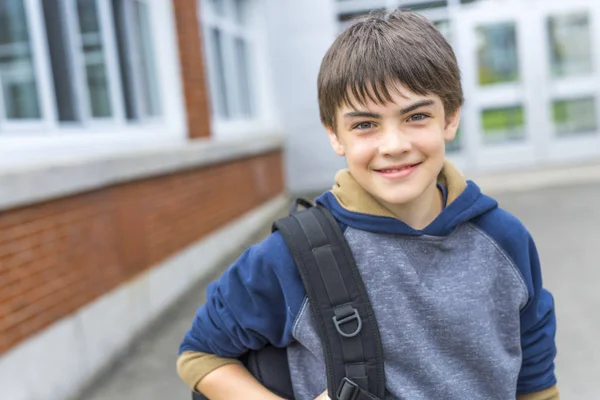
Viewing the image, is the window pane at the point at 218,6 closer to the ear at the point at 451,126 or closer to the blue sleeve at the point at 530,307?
the ear at the point at 451,126

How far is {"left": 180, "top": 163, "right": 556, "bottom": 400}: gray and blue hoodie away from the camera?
1.32 metres

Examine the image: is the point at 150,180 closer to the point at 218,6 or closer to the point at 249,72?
the point at 218,6

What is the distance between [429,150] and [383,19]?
0.31 metres

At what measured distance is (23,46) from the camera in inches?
163

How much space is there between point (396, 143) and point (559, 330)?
3.30 metres

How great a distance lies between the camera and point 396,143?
52.8 inches

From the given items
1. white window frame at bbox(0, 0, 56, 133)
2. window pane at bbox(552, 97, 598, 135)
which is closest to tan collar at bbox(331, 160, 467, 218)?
A: white window frame at bbox(0, 0, 56, 133)

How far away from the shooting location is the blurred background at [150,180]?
370 centimetres

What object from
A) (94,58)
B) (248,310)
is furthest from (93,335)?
(248,310)

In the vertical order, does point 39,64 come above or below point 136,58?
below

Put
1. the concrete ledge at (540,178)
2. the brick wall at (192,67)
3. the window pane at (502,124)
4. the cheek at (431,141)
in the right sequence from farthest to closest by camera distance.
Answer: the window pane at (502,124) < the concrete ledge at (540,178) < the brick wall at (192,67) < the cheek at (431,141)

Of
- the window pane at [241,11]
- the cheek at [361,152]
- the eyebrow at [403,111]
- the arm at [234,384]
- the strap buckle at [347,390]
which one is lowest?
the arm at [234,384]

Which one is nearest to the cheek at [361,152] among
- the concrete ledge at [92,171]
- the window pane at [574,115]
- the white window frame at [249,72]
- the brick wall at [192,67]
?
the concrete ledge at [92,171]

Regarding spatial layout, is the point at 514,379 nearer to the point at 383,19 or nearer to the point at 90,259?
the point at 383,19
